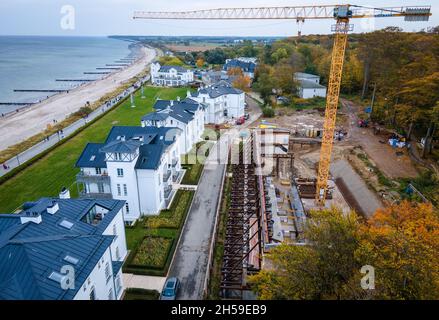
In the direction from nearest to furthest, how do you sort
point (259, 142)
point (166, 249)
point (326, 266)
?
point (326, 266) → point (166, 249) → point (259, 142)

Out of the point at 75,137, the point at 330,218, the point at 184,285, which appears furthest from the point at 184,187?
the point at 75,137

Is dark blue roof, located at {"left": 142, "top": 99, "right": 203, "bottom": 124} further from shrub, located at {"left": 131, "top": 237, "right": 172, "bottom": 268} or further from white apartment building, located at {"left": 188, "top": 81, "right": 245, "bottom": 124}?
shrub, located at {"left": 131, "top": 237, "right": 172, "bottom": 268}

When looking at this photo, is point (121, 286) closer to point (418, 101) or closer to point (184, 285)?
point (184, 285)

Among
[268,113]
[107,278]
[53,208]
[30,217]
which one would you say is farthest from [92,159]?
[268,113]

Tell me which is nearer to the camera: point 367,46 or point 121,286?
point 121,286

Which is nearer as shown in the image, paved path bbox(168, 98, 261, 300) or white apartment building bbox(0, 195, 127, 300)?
white apartment building bbox(0, 195, 127, 300)

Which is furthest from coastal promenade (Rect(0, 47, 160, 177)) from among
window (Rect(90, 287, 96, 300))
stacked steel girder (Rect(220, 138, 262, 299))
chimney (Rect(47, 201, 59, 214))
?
window (Rect(90, 287, 96, 300))

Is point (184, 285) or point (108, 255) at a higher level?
point (108, 255)
